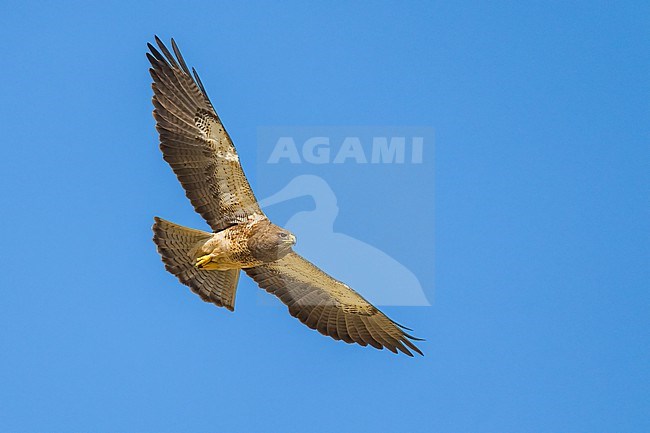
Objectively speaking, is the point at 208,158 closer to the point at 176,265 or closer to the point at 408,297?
the point at 176,265

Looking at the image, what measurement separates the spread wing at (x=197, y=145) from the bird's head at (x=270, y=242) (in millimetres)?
408

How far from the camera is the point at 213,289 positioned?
22.7 meters

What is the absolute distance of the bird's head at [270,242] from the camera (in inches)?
843

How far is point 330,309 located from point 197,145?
313 centimetres

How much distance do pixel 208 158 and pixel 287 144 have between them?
1253 mm

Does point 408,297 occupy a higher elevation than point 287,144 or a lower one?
lower

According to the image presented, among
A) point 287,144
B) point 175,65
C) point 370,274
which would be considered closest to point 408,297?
point 370,274

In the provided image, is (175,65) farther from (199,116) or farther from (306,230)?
(306,230)

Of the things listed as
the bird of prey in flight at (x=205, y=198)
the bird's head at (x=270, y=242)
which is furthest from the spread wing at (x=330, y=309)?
the bird's head at (x=270, y=242)

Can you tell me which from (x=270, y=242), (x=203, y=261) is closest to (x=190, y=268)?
(x=203, y=261)

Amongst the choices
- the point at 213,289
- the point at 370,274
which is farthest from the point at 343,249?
the point at 213,289

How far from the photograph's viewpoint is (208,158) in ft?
71.8

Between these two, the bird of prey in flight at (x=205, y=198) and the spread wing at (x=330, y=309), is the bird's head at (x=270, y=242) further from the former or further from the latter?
the spread wing at (x=330, y=309)

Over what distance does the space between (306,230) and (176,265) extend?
1.89 metres
